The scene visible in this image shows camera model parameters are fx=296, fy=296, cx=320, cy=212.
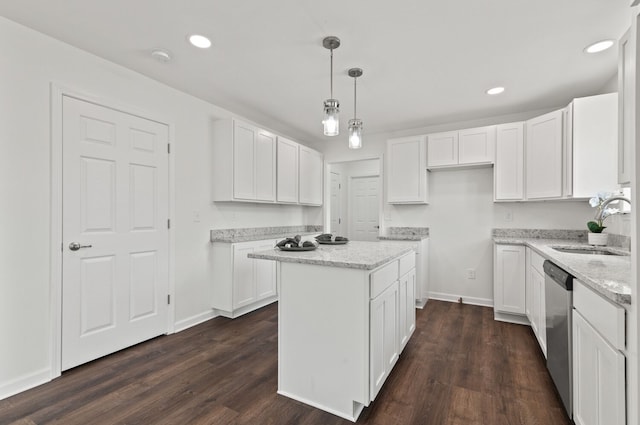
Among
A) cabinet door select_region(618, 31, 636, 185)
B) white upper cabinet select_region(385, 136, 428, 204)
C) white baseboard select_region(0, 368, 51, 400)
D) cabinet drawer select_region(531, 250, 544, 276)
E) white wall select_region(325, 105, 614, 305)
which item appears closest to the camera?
cabinet door select_region(618, 31, 636, 185)

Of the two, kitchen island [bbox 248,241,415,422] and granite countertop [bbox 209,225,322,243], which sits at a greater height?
granite countertop [bbox 209,225,322,243]

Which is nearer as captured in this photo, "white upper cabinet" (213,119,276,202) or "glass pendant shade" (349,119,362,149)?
"glass pendant shade" (349,119,362,149)

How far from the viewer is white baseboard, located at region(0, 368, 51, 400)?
194cm

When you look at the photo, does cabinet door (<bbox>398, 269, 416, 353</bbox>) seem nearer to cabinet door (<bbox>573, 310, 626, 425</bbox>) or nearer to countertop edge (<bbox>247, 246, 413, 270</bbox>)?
countertop edge (<bbox>247, 246, 413, 270</bbox>)

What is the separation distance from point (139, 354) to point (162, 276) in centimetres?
71

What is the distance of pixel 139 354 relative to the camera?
255 centimetres

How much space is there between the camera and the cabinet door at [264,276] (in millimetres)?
3691

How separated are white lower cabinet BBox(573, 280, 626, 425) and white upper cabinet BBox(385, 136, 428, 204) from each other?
2.68 meters

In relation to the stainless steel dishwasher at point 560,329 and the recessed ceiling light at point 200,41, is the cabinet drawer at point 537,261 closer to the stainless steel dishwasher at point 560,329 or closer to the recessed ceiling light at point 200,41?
the stainless steel dishwasher at point 560,329

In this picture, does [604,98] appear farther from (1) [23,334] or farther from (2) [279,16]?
(1) [23,334]

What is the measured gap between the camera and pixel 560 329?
1.82 metres

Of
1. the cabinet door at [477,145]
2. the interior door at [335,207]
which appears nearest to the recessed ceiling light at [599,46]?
the cabinet door at [477,145]

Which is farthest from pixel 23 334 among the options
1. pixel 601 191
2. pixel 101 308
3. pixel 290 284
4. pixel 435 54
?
pixel 601 191

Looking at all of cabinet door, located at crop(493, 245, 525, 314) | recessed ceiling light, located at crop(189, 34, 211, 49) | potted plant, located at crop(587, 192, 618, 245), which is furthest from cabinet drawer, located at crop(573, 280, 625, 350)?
recessed ceiling light, located at crop(189, 34, 211, 49)
